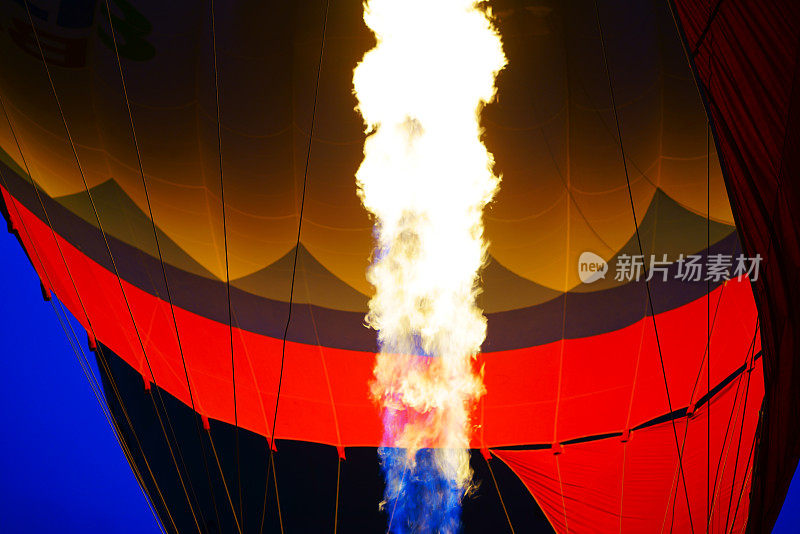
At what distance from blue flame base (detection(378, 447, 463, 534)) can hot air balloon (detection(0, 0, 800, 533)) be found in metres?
0.09

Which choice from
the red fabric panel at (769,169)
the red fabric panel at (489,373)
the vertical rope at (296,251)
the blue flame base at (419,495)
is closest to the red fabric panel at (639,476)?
the red fabric panel at (489,373)

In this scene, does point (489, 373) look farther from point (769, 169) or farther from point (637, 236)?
point (769, 169)

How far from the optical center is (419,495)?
4465mm

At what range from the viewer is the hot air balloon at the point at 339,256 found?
3859 mm

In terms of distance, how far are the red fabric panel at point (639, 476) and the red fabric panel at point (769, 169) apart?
197 centimetres

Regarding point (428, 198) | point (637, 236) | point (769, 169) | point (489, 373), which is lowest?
point (769, 169)

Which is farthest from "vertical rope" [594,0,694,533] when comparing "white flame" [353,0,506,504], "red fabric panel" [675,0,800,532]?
"red fabric panel" [675,0,800,532]

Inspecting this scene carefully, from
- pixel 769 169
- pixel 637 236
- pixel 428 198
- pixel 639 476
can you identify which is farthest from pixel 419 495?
pixel 769 169

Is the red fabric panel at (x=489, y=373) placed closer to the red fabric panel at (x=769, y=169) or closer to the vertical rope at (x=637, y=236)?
the vertical rope at (x=637, y=236)

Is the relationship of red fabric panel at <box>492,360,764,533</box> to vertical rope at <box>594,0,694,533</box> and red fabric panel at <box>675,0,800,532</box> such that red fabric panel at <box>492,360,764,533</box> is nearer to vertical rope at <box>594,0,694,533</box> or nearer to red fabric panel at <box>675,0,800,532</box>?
vertical rope at <box>594,0,694,533</box>

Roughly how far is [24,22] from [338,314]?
230 cm

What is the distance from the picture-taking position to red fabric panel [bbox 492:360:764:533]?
4.23 metres

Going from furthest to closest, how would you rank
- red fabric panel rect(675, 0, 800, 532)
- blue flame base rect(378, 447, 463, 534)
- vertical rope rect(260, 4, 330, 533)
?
1. blue flame base rect(378, 447, 463, 534)
2. vertical rope rect(260, 4, 330, 533)
3. red fabric panel rect(675, 0, 800, 532)

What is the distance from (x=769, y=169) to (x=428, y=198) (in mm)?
2003
